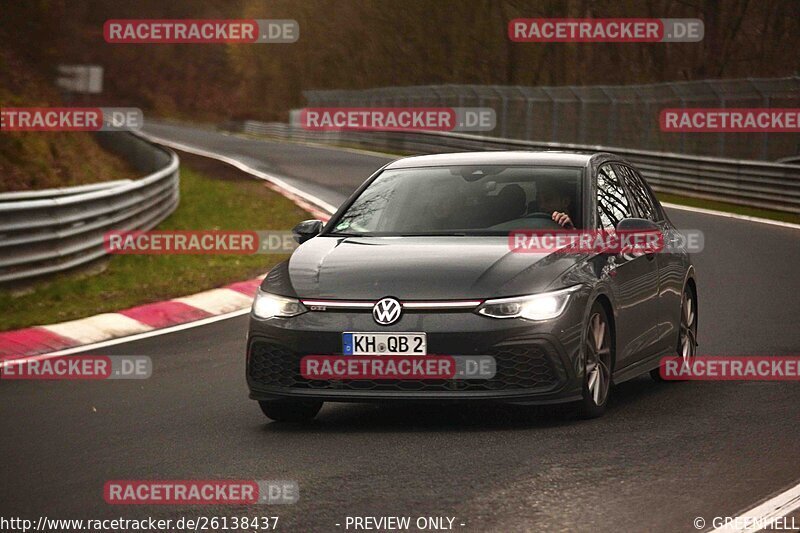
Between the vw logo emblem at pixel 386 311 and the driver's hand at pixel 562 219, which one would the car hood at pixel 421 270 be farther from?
the driver's hand at pixel 562 219

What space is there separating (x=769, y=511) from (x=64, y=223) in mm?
11348

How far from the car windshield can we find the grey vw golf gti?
10 millimetres

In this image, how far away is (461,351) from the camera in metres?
7.64

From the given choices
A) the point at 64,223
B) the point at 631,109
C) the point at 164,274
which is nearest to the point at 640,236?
the point at 64,223

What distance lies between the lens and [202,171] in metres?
35.7

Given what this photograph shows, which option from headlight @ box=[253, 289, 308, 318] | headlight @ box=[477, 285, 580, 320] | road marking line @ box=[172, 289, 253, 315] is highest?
headlight @ box=[477, 285, 580, 320]

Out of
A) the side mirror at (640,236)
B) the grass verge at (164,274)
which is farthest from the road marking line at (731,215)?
the side mirror at (640,236)

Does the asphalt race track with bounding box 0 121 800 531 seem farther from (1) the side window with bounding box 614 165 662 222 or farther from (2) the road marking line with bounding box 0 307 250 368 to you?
(1) the side window with bounding box 614 165 662 222

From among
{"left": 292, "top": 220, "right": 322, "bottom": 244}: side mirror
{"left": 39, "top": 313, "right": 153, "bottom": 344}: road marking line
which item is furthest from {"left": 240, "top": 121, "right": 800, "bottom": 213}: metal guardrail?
{"left": 292, "top": 220, "right": 322, "bottom": 244}: side mirror

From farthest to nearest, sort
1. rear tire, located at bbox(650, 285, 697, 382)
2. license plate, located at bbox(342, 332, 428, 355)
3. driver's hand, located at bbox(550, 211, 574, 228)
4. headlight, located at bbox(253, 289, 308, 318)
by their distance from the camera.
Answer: rear tire, located at bbox(650, 285, 697, 382) → driver's hand, located at bbox(550, 211, 574, 228) → headlight, located at bbox(253, 289, 308, 318) → license plate, located at bbox(342, 332, 428, 355)

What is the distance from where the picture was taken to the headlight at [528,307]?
25.2 ft

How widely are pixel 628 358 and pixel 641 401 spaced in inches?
15.1

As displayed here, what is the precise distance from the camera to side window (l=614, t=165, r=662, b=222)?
994 cm

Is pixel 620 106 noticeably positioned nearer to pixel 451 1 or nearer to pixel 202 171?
pixel 202 171
